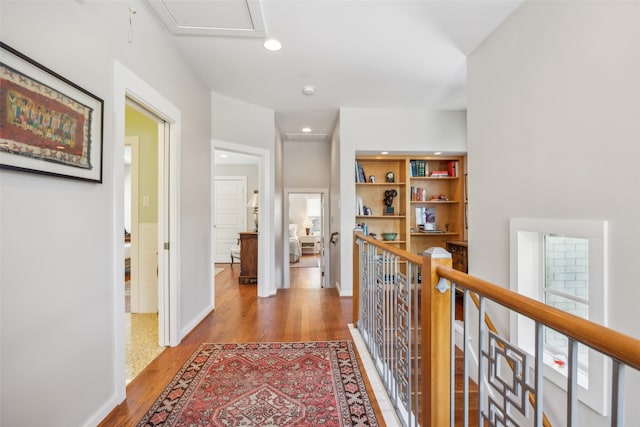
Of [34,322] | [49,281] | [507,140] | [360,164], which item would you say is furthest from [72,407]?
[360,164]

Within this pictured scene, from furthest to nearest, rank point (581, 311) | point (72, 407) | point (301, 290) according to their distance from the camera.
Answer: point (301, 290)
point (581, 311)
point (72, 407)

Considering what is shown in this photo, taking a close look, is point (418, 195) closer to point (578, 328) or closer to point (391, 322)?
point (391, 322)

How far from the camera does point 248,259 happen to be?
192 inches

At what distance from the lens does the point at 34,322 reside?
3.92 feet

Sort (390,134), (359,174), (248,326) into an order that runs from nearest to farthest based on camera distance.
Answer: (248,326) < (390,134) < (359,174)

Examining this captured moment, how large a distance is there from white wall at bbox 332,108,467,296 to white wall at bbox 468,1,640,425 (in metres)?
1.60

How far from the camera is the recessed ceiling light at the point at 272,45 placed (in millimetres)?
2383

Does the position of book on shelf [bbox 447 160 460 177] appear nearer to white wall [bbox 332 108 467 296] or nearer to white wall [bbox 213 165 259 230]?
white wall [bbox 332 108 467 296]

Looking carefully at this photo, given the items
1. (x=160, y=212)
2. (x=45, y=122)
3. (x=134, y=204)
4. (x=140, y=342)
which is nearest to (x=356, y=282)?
(x=160, y=212)

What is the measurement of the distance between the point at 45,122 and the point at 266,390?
1.85 m

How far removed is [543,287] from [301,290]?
3118 millimetres

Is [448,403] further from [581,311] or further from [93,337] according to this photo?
[93,337]

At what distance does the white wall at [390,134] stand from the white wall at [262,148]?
37.9 inches

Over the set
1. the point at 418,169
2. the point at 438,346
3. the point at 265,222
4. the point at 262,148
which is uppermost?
the point at 262,148
